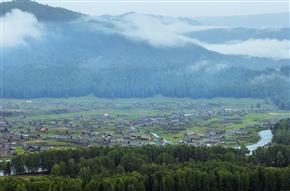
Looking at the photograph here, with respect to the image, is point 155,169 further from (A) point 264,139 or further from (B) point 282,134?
(A) point 264,139

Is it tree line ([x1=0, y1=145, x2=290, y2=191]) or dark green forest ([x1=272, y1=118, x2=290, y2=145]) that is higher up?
dark green forest ([x1=272, y1=118, x2=290, y2=145])

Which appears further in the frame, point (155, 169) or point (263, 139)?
point (263, 139)

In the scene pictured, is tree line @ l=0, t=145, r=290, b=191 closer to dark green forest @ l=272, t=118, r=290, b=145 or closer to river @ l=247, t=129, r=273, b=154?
dark green forest @ l=272, t=118, r=290, b=145

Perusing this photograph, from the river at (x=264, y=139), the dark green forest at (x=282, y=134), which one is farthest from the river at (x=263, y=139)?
the dark green forest at (x=282, y=134)

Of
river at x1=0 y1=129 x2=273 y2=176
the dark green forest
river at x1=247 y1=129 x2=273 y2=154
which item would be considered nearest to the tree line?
the dark green forest

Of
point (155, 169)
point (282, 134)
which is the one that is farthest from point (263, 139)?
point (155, 169)

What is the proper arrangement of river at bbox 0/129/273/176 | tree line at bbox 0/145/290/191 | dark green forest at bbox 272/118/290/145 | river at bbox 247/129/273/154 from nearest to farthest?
1. tree line at bbox 0/145/290/191
2. dark green forest at bbox 272/118/290/145
3. river at bbox 0/129/273/176
4. river at bbox 247/129/273/154

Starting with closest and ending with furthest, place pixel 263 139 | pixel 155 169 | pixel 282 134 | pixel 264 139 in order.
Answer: pixel 155 169 → pixel 282 134 → pixel 264 139 → pixel 263 139

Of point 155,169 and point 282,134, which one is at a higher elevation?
point 282,134

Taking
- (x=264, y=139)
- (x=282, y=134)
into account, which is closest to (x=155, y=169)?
(x=282, y=134)

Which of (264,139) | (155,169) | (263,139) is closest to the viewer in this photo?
(155,169)

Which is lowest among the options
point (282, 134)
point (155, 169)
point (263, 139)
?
point (263, 139)

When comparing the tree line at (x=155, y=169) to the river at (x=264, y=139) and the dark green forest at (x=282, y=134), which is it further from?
the river at (x=264, y=139)

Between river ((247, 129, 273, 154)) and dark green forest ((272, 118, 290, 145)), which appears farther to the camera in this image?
river ((247, 129, 273, 154))
